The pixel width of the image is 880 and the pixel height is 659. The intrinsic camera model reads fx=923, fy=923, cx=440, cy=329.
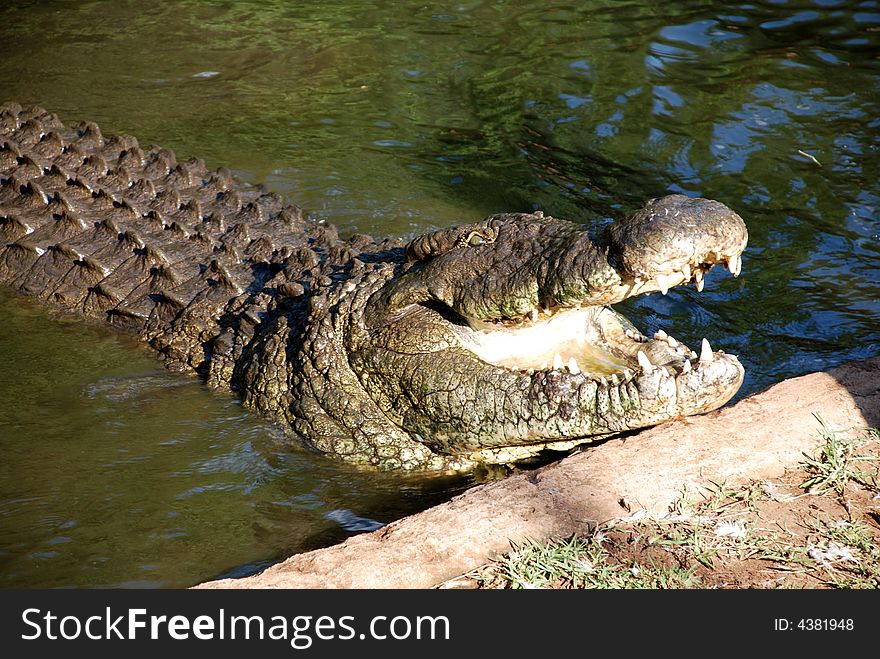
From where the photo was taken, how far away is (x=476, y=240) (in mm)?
3961

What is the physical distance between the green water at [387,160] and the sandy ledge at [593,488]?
0.67 meters

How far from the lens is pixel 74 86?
9297mm

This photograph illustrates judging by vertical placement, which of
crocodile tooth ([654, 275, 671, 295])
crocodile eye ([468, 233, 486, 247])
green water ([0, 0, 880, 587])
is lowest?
green water ([0, 0, 880, 587])

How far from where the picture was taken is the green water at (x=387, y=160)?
420 centimetres

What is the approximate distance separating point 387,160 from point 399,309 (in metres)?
4.17

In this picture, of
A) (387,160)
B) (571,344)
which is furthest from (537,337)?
(387,160)

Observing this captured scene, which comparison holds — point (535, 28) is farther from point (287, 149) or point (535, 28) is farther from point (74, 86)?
point (74, 86)

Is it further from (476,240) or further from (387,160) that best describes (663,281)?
(387,160)

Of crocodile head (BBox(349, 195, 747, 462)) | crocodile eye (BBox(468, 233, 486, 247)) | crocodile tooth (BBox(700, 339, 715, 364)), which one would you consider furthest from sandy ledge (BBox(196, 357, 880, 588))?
crocodile eye (BBox(468, 233, 486, 247))

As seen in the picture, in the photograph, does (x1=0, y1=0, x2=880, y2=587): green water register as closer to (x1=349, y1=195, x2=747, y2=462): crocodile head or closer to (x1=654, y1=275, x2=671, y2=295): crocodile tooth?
(x1=349, y1=195, x2=747, y2=462): crocodile head

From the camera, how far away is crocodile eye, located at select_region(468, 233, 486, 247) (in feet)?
13.0

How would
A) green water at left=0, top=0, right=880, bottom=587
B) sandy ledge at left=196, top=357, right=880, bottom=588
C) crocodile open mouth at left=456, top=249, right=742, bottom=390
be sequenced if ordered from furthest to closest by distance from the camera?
green water at left=0, top=0, right=880, bottom=587, crocodile open mouth at left=456, top=249, right=742, bottom=390, sandy ledge at left=196, top=357, right=880, bottom=588

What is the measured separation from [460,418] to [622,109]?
547 cm
